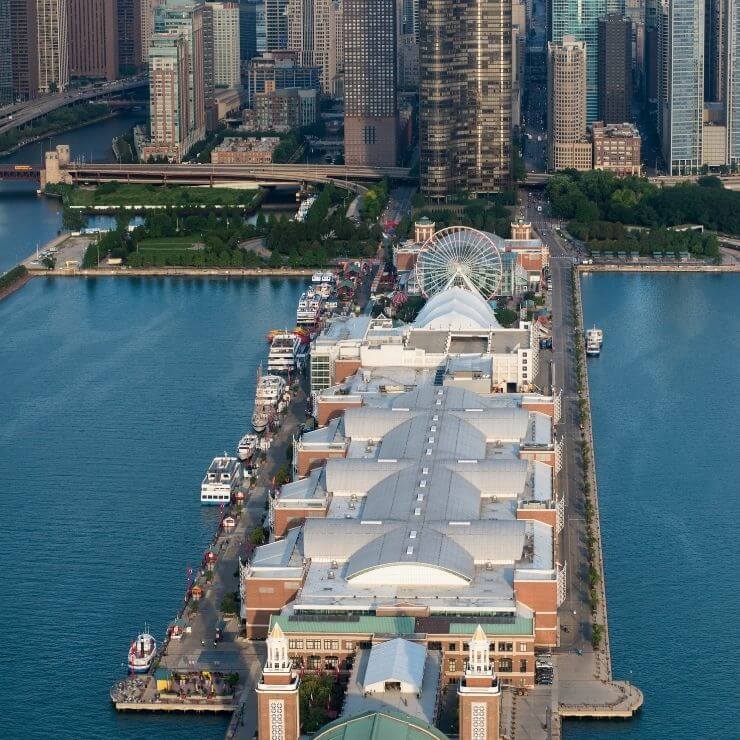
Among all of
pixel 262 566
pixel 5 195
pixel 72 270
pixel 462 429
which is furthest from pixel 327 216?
pixel 262 566

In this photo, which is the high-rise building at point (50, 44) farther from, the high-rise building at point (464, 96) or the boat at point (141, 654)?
the boat at point (141, 654)

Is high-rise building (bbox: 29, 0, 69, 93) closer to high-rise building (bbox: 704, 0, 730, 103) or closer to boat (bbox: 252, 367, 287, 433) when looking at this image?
high-rise building (bbox: 704, 0, 730, 103)

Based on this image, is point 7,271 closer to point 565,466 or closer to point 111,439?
point 111,439

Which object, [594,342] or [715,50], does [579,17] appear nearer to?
[715,50]

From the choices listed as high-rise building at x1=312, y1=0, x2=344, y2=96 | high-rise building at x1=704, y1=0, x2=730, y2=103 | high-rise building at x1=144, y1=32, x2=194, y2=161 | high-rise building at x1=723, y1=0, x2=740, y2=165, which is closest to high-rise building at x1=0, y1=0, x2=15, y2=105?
high-rise building at x1=312, y1=0, x2=344, y2=96

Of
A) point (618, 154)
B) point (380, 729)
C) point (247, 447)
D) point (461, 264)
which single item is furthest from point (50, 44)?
point (380, 729)

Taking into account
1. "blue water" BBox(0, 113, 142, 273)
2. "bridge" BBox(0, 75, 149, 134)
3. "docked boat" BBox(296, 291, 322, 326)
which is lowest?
"docked boat" BBox(296, 291, 322, 326)
